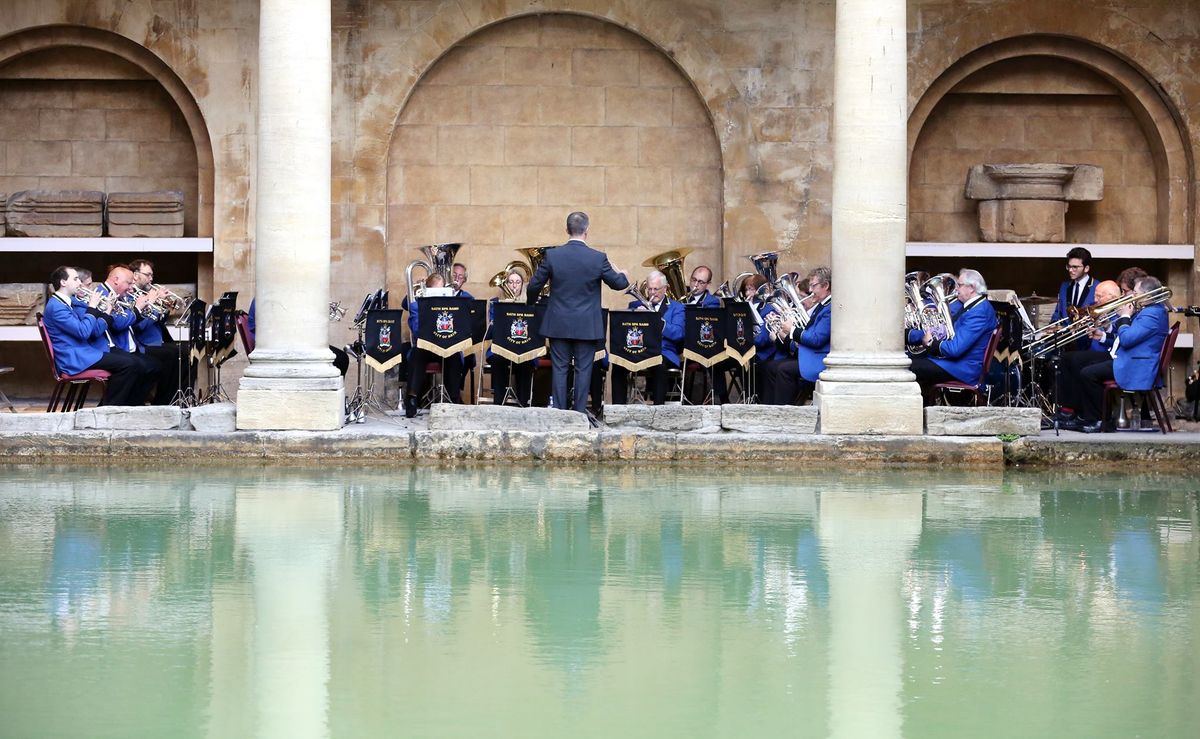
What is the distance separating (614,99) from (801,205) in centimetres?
215

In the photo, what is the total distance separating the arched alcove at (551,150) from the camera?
51.6 feet

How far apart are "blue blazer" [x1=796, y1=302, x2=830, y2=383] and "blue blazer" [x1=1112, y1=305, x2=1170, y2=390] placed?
7.10 feet

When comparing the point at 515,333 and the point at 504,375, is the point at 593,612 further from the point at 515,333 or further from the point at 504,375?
the point at 504,375

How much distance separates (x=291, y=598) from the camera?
6.10 m

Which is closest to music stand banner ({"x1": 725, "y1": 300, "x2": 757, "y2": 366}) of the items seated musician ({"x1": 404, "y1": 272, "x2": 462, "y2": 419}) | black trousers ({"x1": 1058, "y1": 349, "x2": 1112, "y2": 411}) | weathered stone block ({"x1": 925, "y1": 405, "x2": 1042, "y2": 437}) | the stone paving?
the stone paving

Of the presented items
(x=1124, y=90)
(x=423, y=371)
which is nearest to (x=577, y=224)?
(x=423, y=371)

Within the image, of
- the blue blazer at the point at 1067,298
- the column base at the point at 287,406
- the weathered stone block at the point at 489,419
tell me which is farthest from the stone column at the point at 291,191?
the blue blazer at the point at 1067,298

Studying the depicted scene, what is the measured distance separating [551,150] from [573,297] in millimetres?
4290

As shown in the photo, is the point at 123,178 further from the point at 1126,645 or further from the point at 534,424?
the point at 1126,645

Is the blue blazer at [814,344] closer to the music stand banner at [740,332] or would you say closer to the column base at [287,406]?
the music stand banner at [740,332]

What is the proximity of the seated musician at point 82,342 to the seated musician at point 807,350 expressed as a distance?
5.00 m

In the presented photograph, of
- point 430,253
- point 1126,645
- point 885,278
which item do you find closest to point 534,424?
point 885,278

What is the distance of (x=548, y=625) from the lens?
569 cm

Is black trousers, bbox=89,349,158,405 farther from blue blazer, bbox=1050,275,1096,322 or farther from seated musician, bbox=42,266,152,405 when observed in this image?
blue blazer, bbox=1050,275,1096,322
